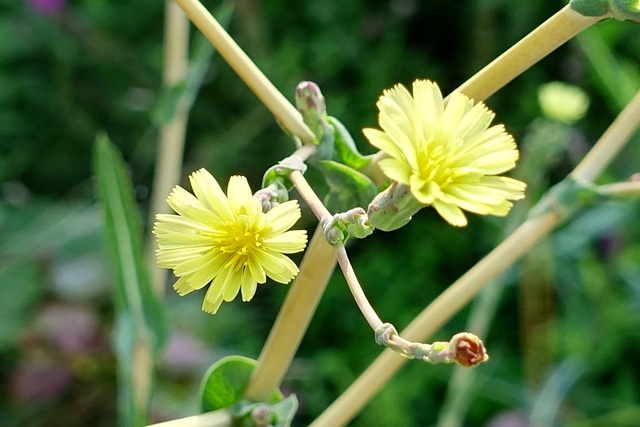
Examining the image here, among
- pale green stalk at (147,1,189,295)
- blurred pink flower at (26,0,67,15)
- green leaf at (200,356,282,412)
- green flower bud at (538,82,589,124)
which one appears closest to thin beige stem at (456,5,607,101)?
green leaf at (200,356,282,412)

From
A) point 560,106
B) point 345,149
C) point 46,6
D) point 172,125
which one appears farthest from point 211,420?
point 46,6

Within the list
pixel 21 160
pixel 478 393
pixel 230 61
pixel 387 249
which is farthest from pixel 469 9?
pixel 230 61

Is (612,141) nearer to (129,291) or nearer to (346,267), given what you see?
(346,267)

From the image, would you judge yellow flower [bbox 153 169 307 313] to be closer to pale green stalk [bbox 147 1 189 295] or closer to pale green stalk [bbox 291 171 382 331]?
pale green stalk [bbox 291 171 382 331]

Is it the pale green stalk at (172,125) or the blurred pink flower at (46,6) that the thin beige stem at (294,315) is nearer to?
the pale green stalk at (172,125)

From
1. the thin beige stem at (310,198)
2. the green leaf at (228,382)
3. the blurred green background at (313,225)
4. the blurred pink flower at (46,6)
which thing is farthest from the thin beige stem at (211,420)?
the blurred pink flower at (46,6)

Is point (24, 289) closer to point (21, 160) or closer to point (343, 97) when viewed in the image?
point (21, 160)

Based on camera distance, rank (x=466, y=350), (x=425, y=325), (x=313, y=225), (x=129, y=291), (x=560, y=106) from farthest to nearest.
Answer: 1. (x=313, y=225)
2. (x=560, y=106)
3. (x=129, y=291)
4. (x=425, y=325)
5. (x=466, y=350)
